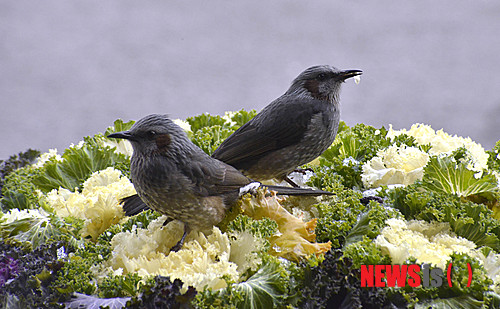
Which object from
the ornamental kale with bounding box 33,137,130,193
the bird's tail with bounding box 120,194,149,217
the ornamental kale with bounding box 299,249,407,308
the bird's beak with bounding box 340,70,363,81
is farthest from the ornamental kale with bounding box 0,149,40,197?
the ornamental kale with bounding box 299,249,407,308

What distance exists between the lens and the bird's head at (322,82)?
115 inches

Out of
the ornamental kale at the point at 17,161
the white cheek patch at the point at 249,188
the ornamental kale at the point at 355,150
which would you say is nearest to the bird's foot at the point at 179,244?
the white cheek patch at the point at 249,188

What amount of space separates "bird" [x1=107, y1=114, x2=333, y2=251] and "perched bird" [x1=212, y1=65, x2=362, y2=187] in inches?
25.6

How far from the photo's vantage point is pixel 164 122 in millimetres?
2150

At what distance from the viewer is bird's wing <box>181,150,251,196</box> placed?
7.04 feet

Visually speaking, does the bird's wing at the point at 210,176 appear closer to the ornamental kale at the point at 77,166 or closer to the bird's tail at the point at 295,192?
the bird's tail at the point at 295,192

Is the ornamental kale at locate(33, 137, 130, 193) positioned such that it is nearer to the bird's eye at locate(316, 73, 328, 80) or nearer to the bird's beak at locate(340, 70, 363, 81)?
the bird's eye at locate(316, 73, 328, 80)

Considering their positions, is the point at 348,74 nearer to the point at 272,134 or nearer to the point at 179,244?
the point at 272,134

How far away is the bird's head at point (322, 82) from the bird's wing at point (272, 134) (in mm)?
60

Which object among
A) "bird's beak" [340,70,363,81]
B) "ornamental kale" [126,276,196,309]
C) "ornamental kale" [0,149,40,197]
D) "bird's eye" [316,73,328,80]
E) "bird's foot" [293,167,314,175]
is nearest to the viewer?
"ornamental kale" [126,276,196,309]

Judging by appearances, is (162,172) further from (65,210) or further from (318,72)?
(318,72)

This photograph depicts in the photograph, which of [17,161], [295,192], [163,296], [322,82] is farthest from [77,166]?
[163,296]

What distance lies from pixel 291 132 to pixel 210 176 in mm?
797

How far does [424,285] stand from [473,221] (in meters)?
0.54
